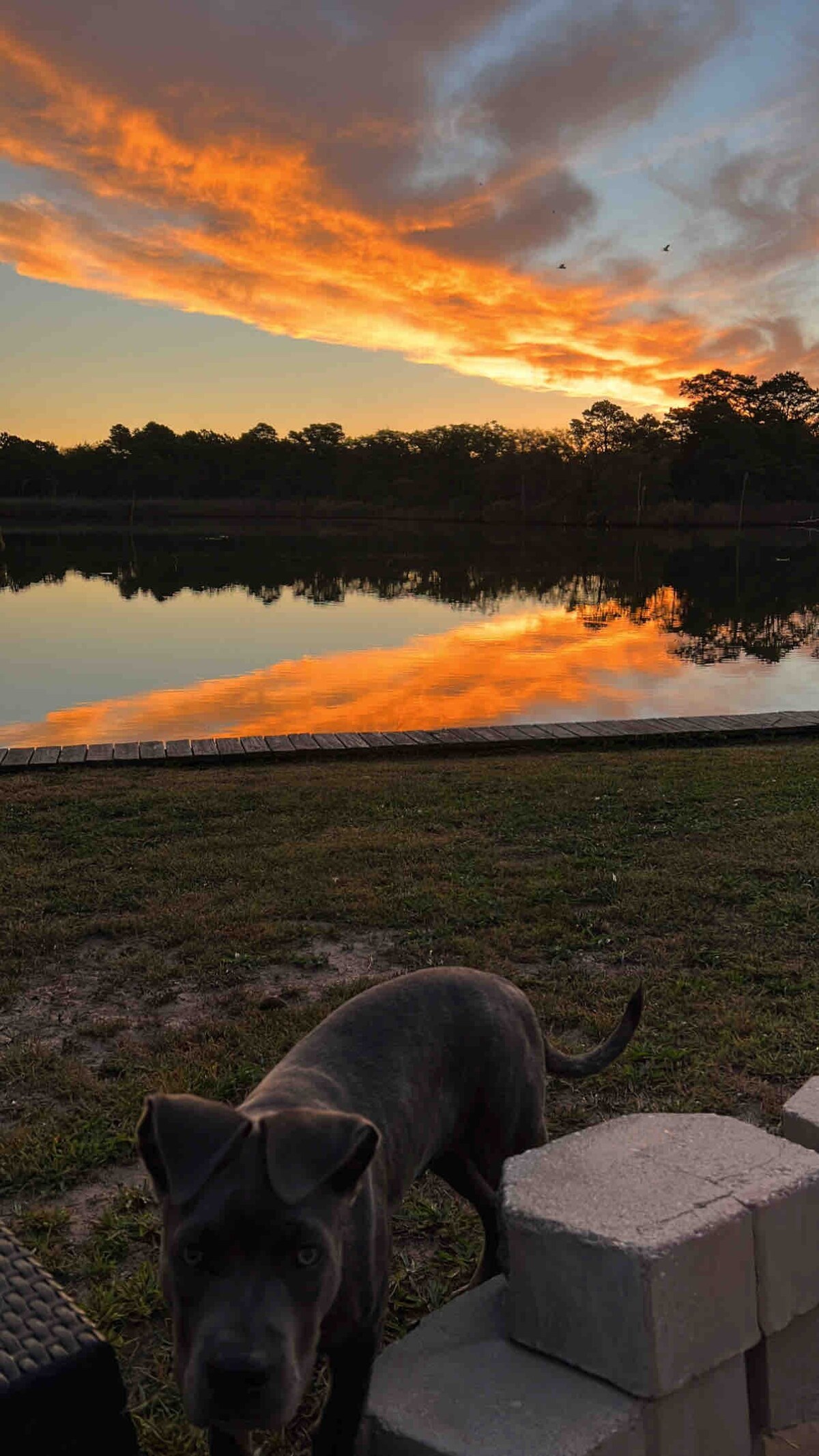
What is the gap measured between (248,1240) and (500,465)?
11660cm

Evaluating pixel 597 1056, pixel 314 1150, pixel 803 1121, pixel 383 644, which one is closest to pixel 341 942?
pixel 597 1056

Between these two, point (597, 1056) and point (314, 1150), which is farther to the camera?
point (597, 1056)

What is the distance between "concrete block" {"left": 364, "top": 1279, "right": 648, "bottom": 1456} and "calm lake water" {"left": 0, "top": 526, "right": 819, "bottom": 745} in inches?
460

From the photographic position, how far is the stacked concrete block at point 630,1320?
2289 millimetres

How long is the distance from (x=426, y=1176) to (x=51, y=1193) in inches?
52.7

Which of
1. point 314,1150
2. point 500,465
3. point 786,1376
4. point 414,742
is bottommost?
point 786,1376

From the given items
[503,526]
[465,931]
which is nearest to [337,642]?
[465,931]

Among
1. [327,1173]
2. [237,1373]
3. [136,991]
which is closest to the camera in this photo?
[237,1373]

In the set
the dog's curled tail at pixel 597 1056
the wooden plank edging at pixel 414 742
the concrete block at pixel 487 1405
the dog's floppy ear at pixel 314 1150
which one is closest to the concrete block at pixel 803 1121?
the dog's curled tail at pixel 597 1056

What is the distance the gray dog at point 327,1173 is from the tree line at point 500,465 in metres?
102

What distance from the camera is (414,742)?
1161 centimetres

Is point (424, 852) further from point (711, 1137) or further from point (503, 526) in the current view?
point (503, 526)

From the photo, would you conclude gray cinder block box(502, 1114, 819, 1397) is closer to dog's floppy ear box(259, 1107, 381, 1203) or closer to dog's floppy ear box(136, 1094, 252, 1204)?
dog's floppy ear box(259, 1107, 381, 1203)

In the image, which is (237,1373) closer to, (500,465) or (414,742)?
(414,742)
